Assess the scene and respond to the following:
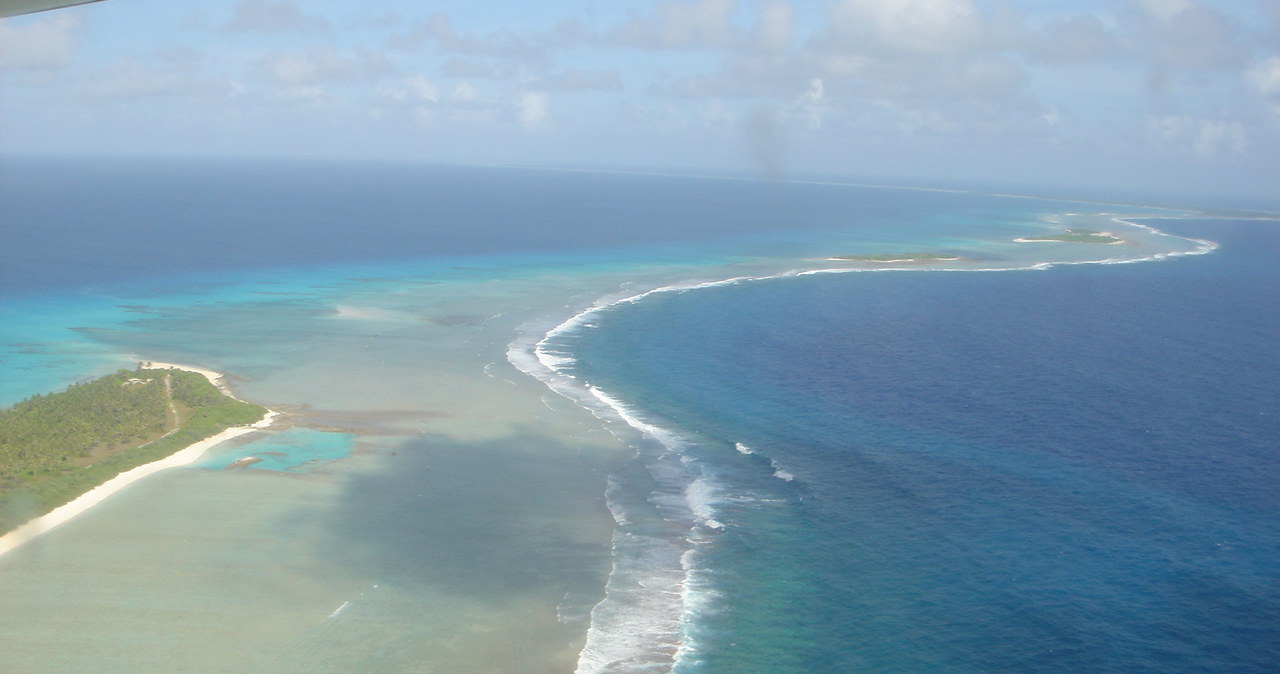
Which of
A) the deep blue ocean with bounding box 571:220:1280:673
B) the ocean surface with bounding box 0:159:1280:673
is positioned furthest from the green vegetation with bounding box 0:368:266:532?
the deep blue ocean with bounding box 571:220:1280:673

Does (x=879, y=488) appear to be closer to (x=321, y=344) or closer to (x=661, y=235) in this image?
(x=321, y=344)

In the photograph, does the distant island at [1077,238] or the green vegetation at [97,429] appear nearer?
the green vegetation at [97,429]

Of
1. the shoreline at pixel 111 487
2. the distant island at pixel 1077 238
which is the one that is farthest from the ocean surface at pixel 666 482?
the distant island at pixel 1077 238

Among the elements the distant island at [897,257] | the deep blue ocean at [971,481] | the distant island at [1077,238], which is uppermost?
the distant island at [1077,238]

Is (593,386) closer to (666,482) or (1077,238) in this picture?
(666,482)

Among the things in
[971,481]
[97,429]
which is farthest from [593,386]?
[97,429]

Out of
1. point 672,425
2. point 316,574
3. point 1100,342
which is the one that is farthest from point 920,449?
point 1100,342

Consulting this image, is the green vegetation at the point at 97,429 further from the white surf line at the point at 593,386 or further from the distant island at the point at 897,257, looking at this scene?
the distant island at the point at 897,257
